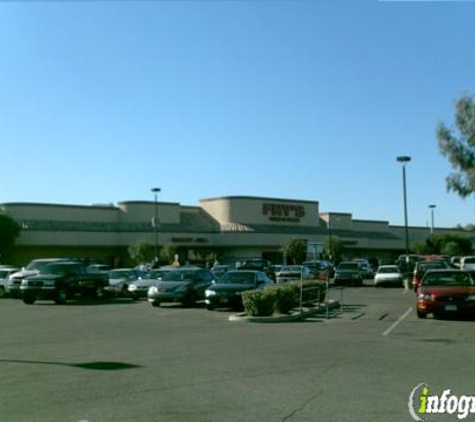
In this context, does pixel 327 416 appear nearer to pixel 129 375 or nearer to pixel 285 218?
pixel 129 375

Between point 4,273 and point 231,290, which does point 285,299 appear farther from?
point 4,273

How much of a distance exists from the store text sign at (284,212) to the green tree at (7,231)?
101 ft

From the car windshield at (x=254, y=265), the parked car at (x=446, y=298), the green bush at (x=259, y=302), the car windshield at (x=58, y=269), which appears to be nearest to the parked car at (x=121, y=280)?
the car windshield at (x=58, y=269)

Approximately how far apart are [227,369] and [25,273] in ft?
75.5

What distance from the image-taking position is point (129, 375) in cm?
1057

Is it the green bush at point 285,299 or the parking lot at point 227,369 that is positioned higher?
the green bush at point 285,299

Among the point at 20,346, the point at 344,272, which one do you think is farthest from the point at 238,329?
the point at 344,272

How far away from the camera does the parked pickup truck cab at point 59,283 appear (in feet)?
96.1

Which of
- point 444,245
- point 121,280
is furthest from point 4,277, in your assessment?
point 444,245

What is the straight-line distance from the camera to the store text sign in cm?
8200

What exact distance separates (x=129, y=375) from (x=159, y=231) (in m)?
62.0

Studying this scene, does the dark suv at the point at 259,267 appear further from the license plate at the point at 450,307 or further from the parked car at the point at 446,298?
the license plate at the point at 450,307

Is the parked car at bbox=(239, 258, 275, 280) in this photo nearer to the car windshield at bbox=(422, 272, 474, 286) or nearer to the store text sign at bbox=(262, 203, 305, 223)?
the car windshield at bbox=(422, 272, 474, 286)

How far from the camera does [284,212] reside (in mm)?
84125
